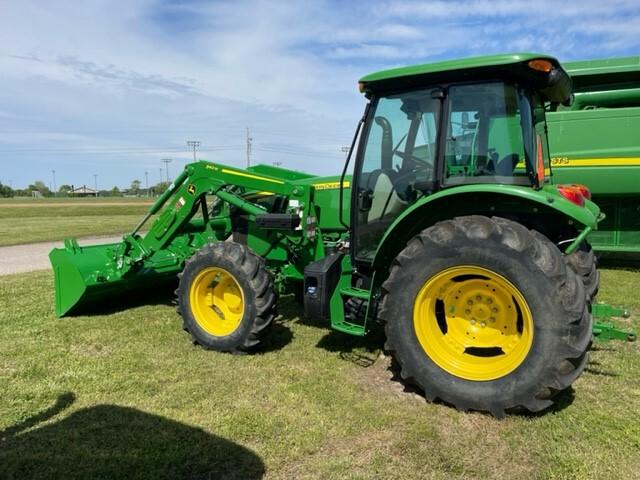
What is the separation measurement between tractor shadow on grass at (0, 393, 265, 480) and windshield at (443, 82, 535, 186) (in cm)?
253

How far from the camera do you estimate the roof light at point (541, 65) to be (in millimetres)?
3510

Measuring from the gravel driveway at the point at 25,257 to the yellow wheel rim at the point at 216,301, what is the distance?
6.19 metres

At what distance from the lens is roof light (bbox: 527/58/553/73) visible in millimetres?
3510

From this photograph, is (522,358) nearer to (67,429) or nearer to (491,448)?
(491,448)

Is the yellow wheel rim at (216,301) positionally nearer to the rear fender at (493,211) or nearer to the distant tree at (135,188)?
the rear fender at (493,211)

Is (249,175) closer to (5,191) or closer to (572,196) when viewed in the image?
(572,196)

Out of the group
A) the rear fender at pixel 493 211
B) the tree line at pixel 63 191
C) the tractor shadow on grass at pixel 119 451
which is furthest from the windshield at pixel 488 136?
the tree line at pixel 63 191

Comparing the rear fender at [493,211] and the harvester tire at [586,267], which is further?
the harvester tire at [586,267]

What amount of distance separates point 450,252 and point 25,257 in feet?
37.4

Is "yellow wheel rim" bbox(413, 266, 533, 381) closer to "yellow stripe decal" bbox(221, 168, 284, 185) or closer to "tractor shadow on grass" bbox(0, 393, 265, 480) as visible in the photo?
"tractor shadow on grass" bbox(0, 393, 265, 480)

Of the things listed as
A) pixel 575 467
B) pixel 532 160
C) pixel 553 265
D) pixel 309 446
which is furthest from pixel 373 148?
pixel 575 467

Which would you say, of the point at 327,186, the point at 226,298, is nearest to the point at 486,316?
the point at 327,186

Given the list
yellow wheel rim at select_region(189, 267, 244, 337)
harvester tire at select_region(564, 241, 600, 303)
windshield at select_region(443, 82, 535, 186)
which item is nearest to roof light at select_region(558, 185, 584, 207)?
windshield at select_region(443, 82, 535, 186)

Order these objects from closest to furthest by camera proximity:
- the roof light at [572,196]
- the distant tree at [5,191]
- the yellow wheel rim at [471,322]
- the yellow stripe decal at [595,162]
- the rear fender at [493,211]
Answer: the rear fender at [493,211] < the yellow wheel rim at [471,322] < the roof light at [572,196] < the yellow stripe decal at [595,162] < the distant tree at [5,191]
